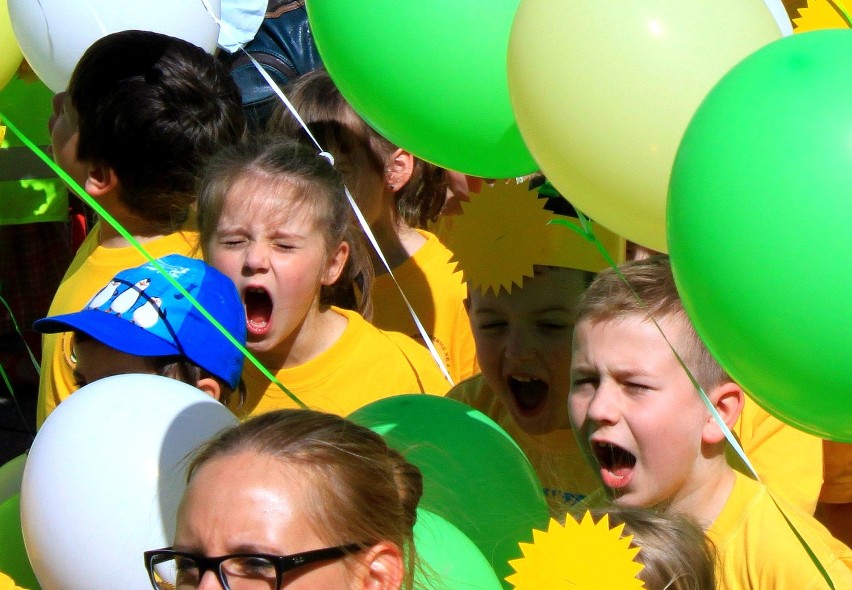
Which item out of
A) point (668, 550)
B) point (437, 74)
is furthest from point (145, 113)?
point (668, 550)

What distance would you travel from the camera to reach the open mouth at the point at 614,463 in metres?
2.04

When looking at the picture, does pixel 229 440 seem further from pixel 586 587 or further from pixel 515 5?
pixel 515 5

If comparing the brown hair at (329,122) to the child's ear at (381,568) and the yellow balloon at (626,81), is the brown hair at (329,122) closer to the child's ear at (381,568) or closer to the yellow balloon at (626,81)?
the yellow balloon at (626,81)

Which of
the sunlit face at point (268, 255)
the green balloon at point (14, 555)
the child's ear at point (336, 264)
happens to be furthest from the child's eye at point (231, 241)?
the green balloon at point (14, 555)

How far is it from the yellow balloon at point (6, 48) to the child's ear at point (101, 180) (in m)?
0.61

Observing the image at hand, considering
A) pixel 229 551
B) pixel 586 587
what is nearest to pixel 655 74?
pixel 586 587

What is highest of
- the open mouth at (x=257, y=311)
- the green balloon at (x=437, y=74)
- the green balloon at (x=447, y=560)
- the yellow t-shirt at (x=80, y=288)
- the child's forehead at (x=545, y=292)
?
A: the green balloon at (x=437, y=74)

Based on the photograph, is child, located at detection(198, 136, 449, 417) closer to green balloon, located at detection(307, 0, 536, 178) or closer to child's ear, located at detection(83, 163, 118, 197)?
child's ear, located at detection(83, 163, 118, 197)

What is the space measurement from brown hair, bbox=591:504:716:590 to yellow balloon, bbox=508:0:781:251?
0.48 meters

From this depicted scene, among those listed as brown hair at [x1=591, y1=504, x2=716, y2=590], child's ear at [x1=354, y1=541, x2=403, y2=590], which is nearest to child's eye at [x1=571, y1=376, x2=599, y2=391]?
brown hair at [x1=591, y1=504, x2=716, y2=590]

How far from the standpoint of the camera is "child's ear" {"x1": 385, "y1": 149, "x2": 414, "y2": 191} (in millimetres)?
3139

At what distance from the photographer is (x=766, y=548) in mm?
1927

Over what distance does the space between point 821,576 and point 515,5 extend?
3.16ft

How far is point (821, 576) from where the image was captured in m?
1.81
